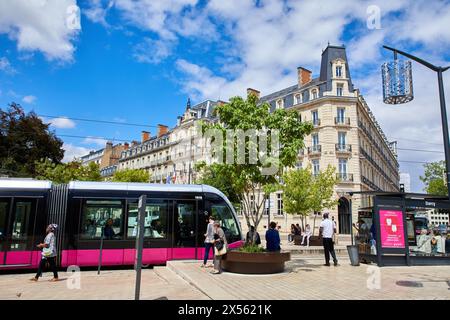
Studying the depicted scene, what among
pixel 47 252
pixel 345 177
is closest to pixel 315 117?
pixel 345 177

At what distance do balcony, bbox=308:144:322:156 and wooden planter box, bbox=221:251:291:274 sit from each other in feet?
102

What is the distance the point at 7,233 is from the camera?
10828 mm

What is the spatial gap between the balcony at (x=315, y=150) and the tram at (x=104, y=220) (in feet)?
93.0

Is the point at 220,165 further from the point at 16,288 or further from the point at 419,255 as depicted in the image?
the point at 419,255

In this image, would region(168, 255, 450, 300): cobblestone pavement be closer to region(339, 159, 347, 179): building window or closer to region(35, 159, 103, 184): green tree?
region(35, 159, 103, 184): green tree

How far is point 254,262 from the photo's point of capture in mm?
9625

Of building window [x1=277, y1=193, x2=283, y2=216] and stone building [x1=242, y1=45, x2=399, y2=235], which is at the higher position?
stone building [x1=242, y1=45, x2=399, y2=235]

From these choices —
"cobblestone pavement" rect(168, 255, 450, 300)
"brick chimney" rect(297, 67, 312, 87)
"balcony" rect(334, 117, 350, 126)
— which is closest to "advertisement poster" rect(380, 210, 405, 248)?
"cobblestone pavement" rect(168, 255, 450, 300)

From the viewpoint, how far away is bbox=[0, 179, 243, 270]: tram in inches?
433

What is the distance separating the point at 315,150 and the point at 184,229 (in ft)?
98.6

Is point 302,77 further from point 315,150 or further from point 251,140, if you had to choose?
point 251,140

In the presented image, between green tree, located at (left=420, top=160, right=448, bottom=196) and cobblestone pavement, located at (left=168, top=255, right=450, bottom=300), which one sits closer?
cobblestone pavement, located at (left=168, top=255, right=450, bottom=300)
